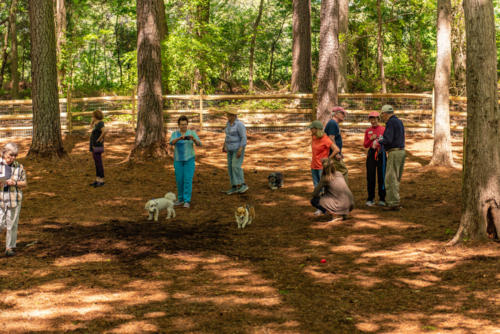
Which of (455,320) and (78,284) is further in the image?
(78,284)

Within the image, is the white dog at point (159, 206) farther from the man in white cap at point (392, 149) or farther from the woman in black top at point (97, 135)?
the man in white cap at point (392, 149)

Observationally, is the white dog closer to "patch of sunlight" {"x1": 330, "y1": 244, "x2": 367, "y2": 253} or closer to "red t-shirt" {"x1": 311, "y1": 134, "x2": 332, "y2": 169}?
"red t-shirt" {"x1": 311, "y1": 134, "x2": 332, "y2": 169}

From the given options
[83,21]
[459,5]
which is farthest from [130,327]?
[83,21]

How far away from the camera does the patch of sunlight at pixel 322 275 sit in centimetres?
669

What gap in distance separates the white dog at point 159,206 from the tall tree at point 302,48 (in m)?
16.8

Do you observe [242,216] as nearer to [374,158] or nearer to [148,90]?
[374,158]

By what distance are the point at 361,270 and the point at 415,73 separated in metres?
29.9

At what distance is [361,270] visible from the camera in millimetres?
7043

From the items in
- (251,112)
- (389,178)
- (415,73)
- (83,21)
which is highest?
(83,21)

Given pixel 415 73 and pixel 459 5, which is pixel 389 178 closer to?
pixel 459 5

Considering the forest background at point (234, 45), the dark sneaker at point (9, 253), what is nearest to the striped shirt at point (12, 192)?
the dark sneaker at point (9, 253)

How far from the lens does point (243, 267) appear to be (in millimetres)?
7289

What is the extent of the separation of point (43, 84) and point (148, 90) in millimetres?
2897

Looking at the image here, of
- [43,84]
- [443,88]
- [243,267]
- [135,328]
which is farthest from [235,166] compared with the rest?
[135,328]
